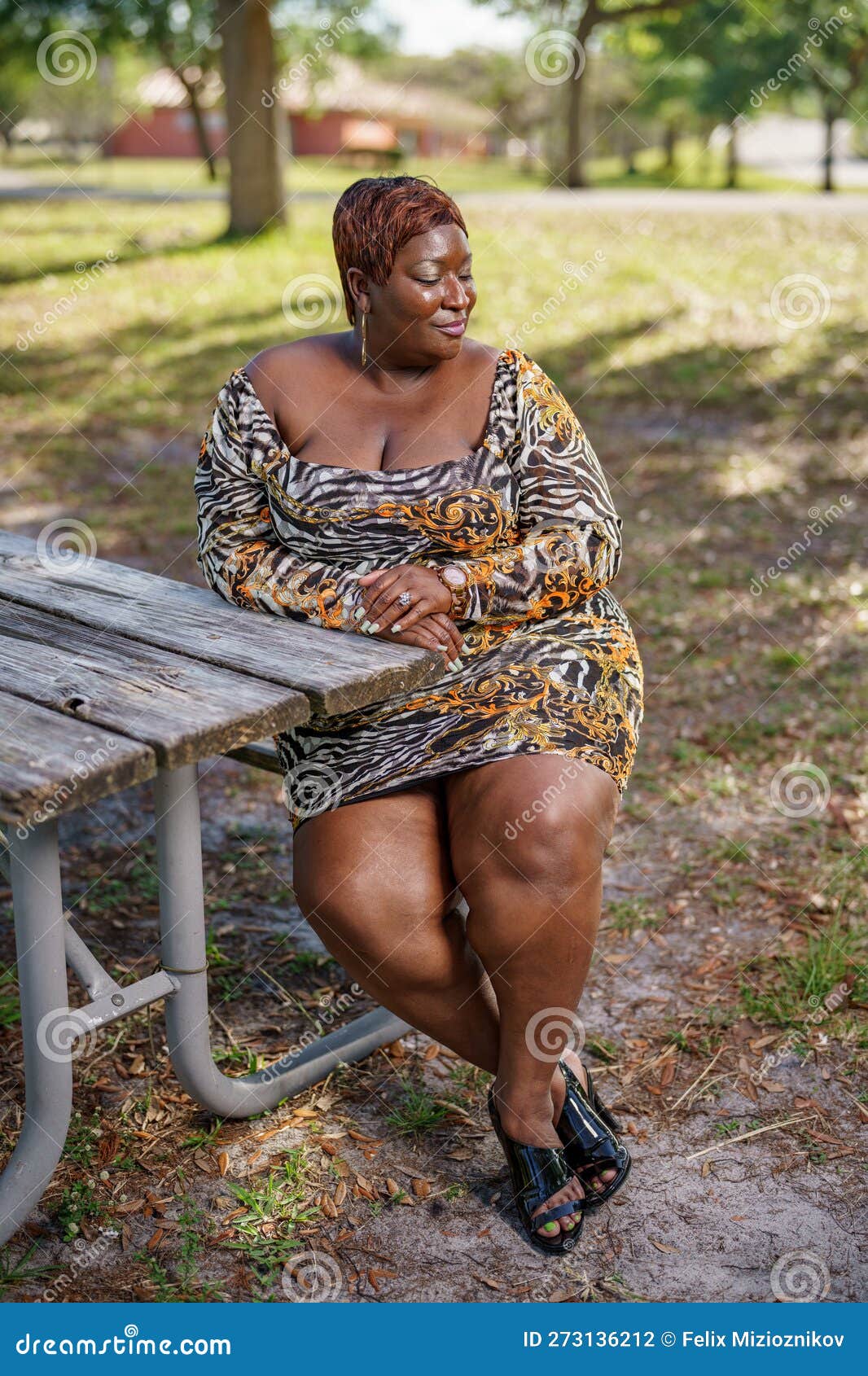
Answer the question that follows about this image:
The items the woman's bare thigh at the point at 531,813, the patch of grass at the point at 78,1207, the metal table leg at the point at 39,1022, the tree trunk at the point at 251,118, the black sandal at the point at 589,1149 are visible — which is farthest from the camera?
the tree trunk at the point at 251,118

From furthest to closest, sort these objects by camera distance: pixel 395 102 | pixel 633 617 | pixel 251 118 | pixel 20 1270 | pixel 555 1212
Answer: pixel 395 102, pixel 251 118, pixel 633 617, pixel 555 1212, pixel 20 1270

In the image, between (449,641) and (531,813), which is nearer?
(531,813)

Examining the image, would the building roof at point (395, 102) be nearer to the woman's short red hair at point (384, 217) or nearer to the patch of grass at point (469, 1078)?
the woman's short red hair at point (384, 217)

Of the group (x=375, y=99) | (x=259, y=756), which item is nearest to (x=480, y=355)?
(x=259, y=756)

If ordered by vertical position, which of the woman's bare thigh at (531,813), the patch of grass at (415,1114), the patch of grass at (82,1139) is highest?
the woman's bare thigh at (531,813)

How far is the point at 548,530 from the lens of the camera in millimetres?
2611

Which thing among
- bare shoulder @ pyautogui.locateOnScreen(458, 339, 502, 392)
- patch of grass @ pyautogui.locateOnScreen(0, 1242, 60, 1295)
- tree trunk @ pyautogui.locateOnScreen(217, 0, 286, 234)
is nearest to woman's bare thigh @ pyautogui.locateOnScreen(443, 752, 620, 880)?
bare shoulder @ pyautogui.locateOnScreen(458, 339, 502, 392)

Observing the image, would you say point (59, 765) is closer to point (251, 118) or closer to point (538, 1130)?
point (538, 1130)

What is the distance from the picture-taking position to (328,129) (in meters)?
49.2

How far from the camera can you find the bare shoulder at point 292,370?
268cm

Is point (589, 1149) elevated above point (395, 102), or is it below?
above

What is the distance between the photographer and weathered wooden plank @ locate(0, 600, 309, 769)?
78.2 inches

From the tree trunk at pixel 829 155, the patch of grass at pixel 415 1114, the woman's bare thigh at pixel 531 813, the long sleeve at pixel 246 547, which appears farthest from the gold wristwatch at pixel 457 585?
the tree trunk at pixel 829 155

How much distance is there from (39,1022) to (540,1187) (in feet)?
2.97
